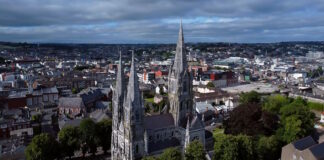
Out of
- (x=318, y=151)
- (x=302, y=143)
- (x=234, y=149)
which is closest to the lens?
(x=234, y=149)

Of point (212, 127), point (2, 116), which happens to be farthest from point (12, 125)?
point (212, 127)

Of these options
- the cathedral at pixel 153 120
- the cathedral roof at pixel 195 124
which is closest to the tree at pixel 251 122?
the cathedral at pixel 153 120

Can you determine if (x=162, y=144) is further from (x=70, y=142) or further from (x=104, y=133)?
(x=70, y=142)

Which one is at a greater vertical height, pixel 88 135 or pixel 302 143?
pixel 302 143

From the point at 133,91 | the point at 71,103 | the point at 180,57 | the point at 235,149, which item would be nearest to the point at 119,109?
the point at 133,91

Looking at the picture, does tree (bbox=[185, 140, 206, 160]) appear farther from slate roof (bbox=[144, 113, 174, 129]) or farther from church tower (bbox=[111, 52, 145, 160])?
slate roof (bbox=[144, 113, 174, 129])

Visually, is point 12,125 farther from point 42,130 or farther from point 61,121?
point 61,121

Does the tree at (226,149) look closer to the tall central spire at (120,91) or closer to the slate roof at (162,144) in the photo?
the slate roof at (162,144)

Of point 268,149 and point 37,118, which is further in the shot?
point 37,118
